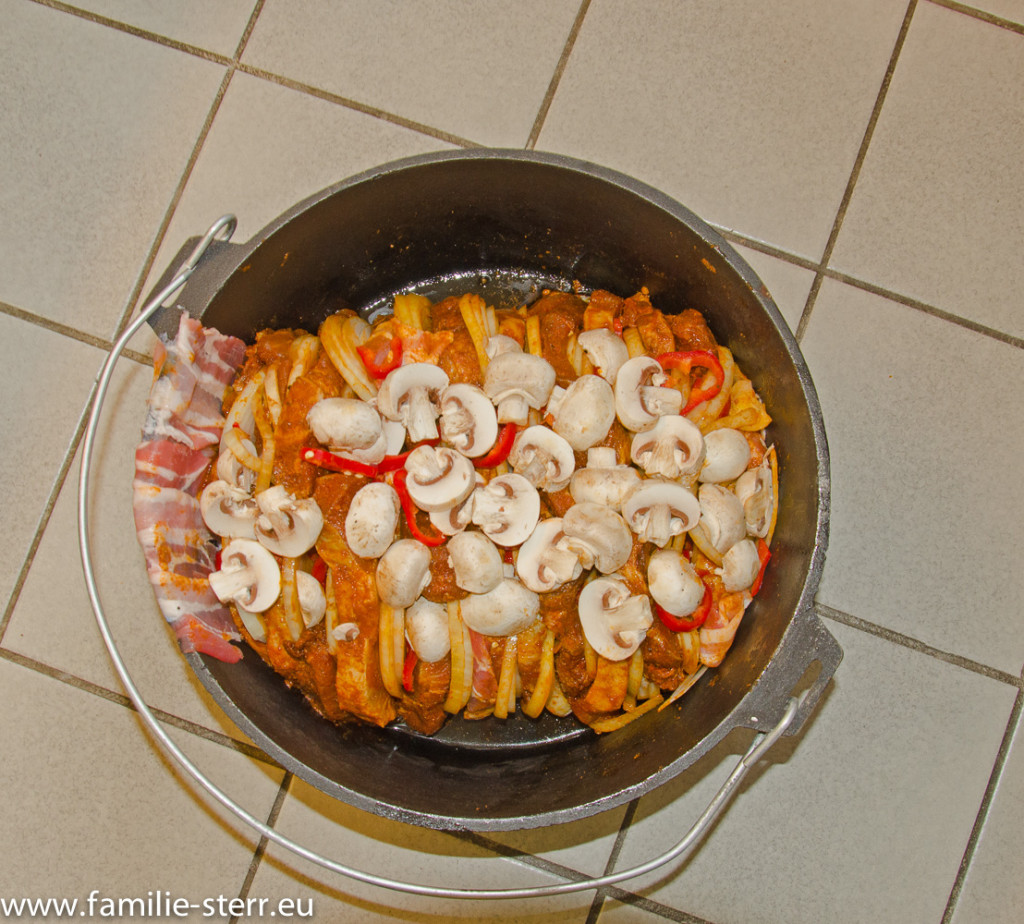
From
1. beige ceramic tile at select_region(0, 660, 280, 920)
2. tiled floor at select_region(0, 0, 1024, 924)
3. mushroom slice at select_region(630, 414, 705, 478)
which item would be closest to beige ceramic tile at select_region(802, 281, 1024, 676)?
tiled floor at select_region(0, 0, 1024, 924)

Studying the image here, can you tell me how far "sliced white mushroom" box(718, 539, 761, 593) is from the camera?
107cm

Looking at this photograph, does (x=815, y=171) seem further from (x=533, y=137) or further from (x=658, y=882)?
(x=658, y=882)

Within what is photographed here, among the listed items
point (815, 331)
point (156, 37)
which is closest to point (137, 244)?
point (156, 37)

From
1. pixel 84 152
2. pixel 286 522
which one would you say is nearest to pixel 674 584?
pixel 286 522

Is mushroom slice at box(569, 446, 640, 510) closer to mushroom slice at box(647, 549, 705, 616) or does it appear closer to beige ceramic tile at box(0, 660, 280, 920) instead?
mushroom slice at box(647, 549, 705, 616)

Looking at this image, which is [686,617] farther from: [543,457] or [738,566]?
[543,457]

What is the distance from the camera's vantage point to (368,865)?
1.32 metres

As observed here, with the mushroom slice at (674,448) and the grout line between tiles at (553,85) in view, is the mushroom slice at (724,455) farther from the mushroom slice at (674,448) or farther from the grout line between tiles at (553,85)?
the grout line between tiles at (553,85)

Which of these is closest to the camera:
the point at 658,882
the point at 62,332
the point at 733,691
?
the point at 733,691

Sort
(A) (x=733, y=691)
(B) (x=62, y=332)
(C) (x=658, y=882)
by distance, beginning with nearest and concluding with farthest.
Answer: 1. (A) (x=733, y=691)
2. (C) (x=658, y=882)
3. (B) (x=62, y=332)

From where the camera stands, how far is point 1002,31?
146 cm

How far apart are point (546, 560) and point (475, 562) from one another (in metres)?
0.09

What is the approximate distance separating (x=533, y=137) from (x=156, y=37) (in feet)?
2.27

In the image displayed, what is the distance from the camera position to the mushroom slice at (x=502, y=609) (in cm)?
101
